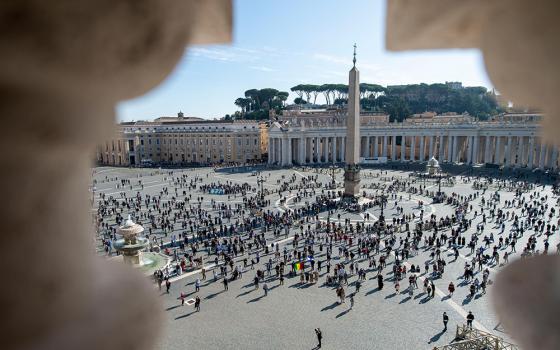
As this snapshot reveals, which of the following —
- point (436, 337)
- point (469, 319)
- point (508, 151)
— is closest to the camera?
point (436, 337)

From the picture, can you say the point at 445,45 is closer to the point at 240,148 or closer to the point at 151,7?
the point at 151,7

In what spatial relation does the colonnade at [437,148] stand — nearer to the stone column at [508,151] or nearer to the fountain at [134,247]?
the stone column at [508,151]

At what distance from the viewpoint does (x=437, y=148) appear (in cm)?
7169

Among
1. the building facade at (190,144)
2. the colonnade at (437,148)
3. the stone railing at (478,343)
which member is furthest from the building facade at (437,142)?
the stone railing at (478,343)

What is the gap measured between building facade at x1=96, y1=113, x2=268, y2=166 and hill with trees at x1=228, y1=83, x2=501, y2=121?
24705mm

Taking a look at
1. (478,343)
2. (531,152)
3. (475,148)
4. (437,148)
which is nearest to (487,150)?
(475,148)

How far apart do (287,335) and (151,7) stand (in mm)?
11776

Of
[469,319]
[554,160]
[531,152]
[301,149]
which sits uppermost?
[531,152]

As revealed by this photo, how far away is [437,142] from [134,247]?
64.5 m

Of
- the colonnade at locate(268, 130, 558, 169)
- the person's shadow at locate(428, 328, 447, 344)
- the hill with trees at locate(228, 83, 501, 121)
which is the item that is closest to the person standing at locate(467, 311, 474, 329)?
the person's shadow at locate(428, 328, 447, 344)

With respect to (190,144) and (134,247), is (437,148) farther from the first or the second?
(134,247)

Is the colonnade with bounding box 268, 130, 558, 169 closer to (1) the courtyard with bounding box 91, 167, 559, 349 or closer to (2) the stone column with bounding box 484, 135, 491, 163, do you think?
(2) the stone column with bounding box 484, 135, 491, 163

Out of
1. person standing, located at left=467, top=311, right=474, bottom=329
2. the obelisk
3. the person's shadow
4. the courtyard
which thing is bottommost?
the courtyard

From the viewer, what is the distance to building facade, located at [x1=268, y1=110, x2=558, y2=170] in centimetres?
5565
